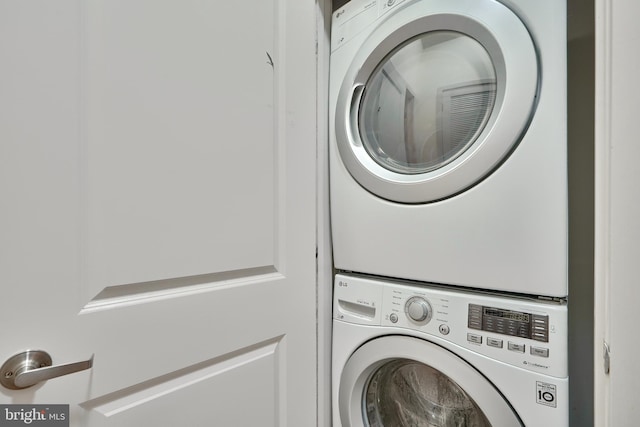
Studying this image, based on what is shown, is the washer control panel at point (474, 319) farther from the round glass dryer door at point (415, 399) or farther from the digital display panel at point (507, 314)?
the round glass dryer door at point (415, 399)

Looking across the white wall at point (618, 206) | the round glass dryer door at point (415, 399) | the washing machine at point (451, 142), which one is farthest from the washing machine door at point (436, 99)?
the round glass dryer door at point (415, 399)

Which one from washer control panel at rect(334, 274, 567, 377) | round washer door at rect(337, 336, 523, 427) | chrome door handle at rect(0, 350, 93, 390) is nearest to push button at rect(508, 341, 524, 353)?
washer control panel at rect(334, 274, 567, 377)

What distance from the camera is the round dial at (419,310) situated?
801mm

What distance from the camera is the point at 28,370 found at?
0.50 m

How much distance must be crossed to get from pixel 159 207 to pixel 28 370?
1.15 ft

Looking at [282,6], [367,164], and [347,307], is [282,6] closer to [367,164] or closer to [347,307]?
[367,164]

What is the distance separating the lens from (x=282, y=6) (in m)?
0.88

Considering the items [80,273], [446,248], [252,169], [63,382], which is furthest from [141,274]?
[446,248]

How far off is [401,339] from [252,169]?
2.14ft

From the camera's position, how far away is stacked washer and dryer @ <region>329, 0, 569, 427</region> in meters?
0.65

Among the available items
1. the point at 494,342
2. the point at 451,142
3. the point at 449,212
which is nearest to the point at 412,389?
Answer: the point at 494,342

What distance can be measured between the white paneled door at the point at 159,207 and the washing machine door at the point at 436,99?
0.20 metres

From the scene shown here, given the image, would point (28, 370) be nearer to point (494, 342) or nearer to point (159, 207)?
point (159, 207)

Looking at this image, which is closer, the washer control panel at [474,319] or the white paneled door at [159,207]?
the white paneled door at [159,207]
